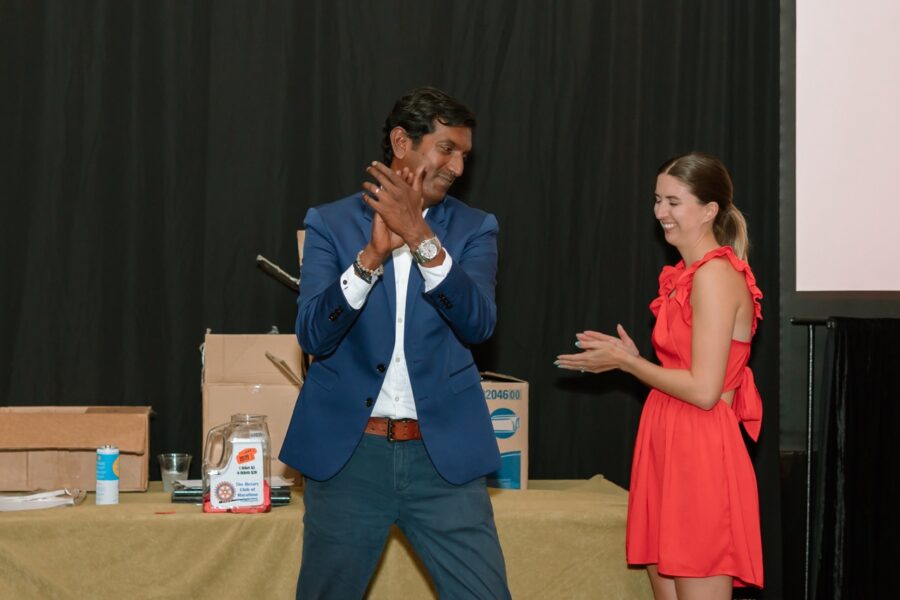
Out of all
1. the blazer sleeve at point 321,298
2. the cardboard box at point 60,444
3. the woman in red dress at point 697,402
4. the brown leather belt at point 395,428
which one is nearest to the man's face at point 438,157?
the blazer sleeve at point 321,298

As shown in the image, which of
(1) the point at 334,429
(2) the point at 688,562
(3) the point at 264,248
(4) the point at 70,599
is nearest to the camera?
(1) the point at 334,429

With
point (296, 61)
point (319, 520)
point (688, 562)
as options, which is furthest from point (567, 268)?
point (319, 520)

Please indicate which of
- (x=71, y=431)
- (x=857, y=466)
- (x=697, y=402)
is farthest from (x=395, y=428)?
(x=857, y=466)

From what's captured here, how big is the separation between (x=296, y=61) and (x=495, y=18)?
746mm

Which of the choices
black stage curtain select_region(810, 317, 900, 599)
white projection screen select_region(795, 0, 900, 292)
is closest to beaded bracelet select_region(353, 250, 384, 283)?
black stage curtain select_region(810, 317, 900, 599)

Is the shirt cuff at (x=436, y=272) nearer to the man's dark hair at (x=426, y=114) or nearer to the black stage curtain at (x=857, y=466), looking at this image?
the man's dark hair at (x=426, y=114)

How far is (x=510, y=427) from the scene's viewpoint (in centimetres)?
346

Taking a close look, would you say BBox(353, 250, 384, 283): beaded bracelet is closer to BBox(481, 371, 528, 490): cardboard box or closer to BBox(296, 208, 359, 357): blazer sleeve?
BBox(296, 208, 359, 357): blazer sleeve

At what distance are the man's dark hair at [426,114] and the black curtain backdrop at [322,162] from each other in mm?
1605

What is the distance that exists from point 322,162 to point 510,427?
1.18 m

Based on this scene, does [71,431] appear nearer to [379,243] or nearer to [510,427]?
[510,427]

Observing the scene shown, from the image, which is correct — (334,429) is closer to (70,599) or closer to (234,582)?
(234,582)

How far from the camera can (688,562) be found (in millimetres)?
2643

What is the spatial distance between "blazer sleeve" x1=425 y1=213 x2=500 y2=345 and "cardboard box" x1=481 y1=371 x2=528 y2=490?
4.08ft
